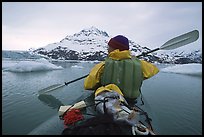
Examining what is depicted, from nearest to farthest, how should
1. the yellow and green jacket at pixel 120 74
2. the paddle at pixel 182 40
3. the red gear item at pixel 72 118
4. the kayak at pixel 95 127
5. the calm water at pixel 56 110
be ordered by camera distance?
the kayak at pixel 95 127
the red gear item at pixel 72 118
the yellow and green jacket at pixel 120 74
the calm water at pixel 56 110
the paddle at pixel 182 40

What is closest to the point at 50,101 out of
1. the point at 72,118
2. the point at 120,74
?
the point at 120,74

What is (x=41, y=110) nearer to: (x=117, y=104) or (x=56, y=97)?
(x=56, y=97)

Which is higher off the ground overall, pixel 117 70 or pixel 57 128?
pixel 117 70

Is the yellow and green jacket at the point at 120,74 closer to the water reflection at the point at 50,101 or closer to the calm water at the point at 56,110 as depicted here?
the calm water at the point at 56,110

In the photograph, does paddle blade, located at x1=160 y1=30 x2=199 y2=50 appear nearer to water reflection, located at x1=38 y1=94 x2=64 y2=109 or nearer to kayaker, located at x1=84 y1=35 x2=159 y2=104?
kayaker, located at x1=84 y1=35 x2=159 y2=104

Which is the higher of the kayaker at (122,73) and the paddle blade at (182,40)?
the paddle blade at (182,40)

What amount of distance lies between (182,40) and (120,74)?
6.33 feet

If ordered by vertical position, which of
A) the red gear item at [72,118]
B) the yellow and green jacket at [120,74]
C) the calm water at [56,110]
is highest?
the yellow and green jacket at [120,74]

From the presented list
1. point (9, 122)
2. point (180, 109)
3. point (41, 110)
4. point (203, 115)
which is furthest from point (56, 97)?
point (203, 115)

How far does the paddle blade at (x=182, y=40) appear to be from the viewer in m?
3.77

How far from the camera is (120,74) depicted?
250 centimetres

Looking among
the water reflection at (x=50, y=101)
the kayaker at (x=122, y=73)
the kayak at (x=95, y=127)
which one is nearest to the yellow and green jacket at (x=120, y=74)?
the kayaker at (x=122, y=73)

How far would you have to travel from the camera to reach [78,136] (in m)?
1.57

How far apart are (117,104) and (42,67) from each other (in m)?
10.8
